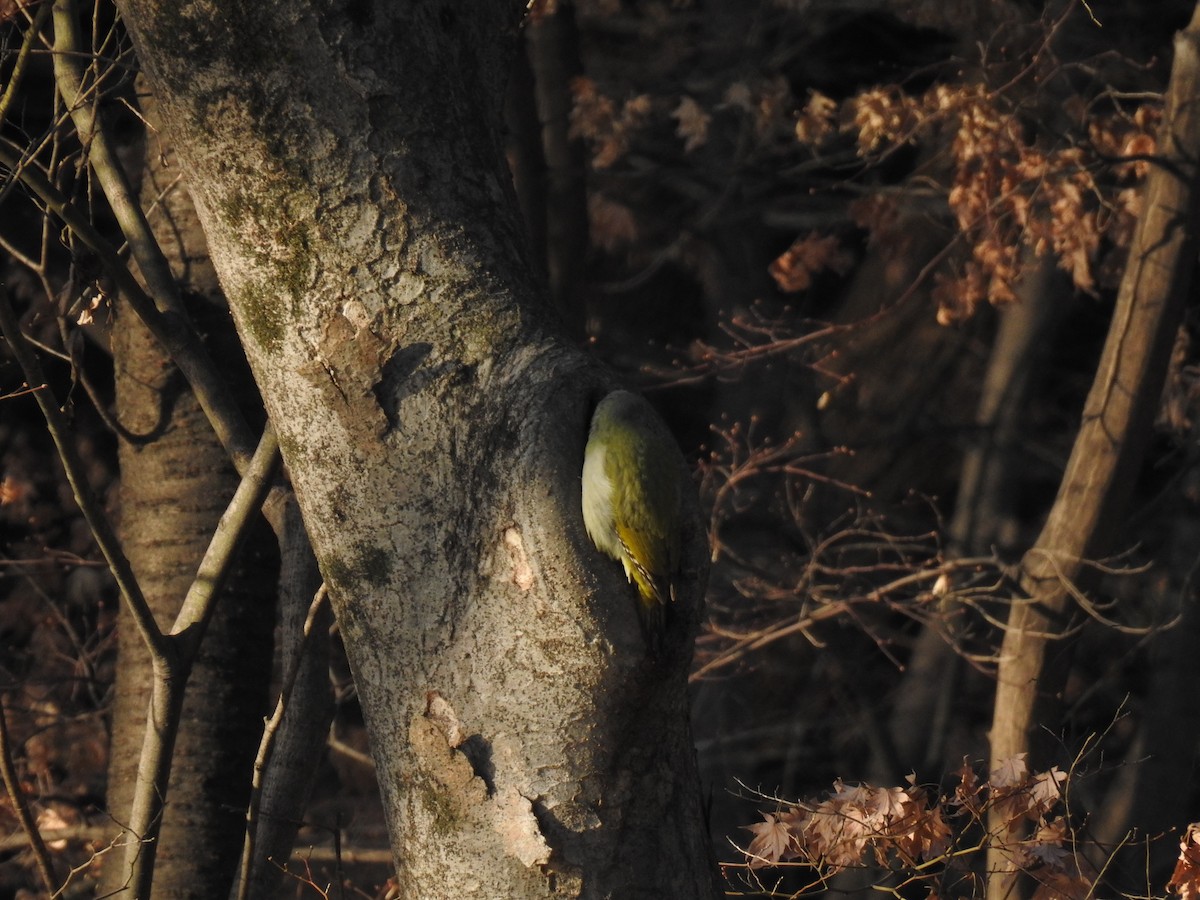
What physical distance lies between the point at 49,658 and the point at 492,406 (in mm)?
5379

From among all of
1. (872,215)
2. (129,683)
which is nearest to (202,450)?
(129,683)

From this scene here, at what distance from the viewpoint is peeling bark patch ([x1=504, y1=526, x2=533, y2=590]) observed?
1947mm

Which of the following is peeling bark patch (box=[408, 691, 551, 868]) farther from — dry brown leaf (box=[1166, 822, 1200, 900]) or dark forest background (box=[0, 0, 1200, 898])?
dark forest background (box=[0, 0, 1200, 898])

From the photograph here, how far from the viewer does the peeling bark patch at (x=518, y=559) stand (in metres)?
1.95

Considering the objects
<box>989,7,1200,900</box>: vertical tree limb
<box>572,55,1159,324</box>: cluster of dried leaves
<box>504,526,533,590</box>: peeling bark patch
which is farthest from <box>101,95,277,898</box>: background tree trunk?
<box>572,55,1159,324</box>: cluster of dried leaves

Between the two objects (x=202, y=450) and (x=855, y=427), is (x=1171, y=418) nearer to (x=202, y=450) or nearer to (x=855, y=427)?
(x=855, y=427)

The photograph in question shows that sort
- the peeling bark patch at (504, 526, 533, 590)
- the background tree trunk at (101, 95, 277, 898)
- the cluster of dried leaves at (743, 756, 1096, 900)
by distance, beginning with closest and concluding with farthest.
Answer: the peeling bark patch at (504, 526, 533, 590) → the cluster of dried leaves at (743, 756, 1096, 900) → the background tree trunk at (101, 95, 277, 898)

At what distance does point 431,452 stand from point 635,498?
0.32 meters

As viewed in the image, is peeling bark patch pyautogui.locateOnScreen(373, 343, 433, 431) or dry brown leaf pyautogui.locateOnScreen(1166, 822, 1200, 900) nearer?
peeling bark patch pyautogui.locateOnScreen(373, 343, 433, 431)

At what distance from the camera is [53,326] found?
643cm

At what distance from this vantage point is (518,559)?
6.42ft

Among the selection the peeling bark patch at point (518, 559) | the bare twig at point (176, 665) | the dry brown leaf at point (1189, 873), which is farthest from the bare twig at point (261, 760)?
the dry brown leaf at point (1189, 873)

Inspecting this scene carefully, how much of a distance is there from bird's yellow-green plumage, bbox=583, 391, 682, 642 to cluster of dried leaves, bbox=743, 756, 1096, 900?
1152 mm

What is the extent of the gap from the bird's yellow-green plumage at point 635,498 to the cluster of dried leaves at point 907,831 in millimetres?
1152
